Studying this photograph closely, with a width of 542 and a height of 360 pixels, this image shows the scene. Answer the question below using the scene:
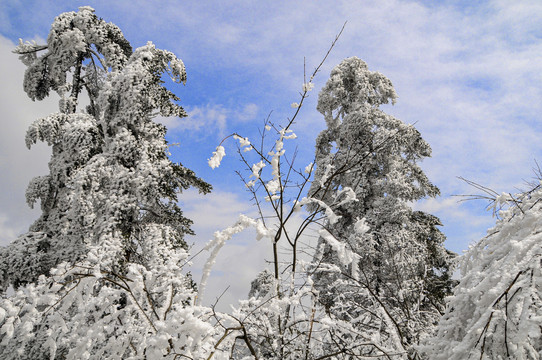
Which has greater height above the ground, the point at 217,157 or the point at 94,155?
the point at 94,155

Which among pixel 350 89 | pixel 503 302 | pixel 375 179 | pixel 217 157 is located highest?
pixel 350 89

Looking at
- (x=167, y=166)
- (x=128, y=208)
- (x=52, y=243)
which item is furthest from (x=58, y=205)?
(x=167, y=166)

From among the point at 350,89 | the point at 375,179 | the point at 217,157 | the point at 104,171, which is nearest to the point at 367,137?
the point at 375,179

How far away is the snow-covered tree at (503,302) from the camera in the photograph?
167cm

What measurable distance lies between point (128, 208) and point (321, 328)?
6845mm

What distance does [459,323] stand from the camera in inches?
75.3

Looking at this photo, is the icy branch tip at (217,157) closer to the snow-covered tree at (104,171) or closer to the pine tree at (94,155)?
the snow-covered tree at (104,171)

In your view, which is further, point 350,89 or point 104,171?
point 350,89

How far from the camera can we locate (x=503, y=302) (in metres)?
1.77

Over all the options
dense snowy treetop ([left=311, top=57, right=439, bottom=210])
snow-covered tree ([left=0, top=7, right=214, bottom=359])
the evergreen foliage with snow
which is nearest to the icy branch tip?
the evergreen foliage with snow

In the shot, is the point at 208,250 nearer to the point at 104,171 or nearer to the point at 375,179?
the point at 104,171

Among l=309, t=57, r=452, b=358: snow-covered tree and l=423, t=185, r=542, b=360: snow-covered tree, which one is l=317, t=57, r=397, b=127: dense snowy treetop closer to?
l=309, t=57, r=452, b=358: snow-covered tree

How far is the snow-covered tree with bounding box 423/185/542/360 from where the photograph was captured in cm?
167

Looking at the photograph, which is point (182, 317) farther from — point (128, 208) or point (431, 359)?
point (128, 208)
